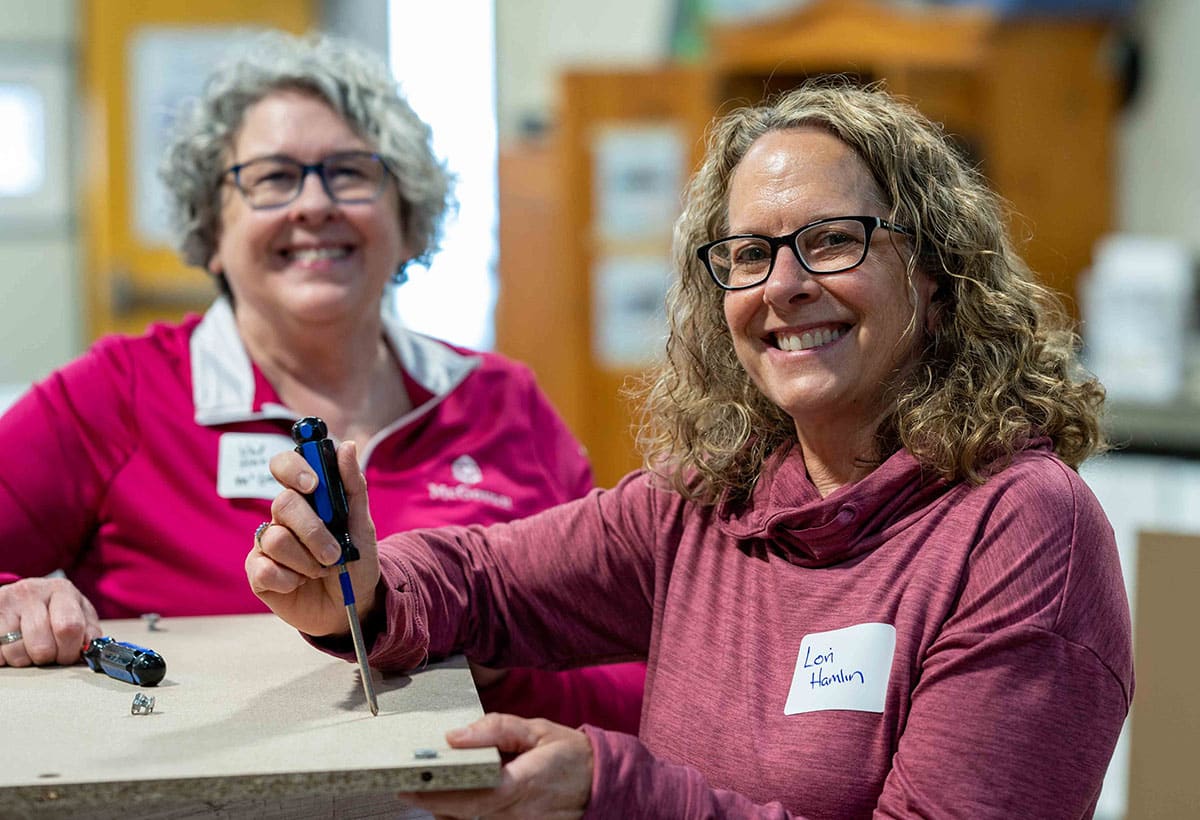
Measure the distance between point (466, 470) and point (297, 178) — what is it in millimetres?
512

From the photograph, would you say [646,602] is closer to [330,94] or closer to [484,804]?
[484,804]

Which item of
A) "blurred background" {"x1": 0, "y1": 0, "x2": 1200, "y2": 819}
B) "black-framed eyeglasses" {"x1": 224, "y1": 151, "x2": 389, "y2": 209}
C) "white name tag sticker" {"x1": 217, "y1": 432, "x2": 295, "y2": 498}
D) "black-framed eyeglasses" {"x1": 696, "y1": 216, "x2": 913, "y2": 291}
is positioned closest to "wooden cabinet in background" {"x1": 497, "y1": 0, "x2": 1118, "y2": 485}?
"blurred background" {"x1": 0, "y1": 0, "x2": 1200, "y2": 819}

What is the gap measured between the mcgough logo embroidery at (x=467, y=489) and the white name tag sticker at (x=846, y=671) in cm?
76

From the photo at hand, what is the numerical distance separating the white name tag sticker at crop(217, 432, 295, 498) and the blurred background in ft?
1.68

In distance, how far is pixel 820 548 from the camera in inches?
55.5

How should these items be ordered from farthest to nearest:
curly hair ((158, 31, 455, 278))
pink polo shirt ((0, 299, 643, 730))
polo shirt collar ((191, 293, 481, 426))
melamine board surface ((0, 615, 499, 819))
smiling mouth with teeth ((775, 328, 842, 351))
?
curly hair ((158, 31, 455, 278)) → polo shirt collar ((191, 293, 481, 426)) → pink polo shirt ((0, 299, 643, 730)) → smiling mouth with teeth ((775, 328, 842, 351)) → melamine board surface ((0, 615, 499, 819))

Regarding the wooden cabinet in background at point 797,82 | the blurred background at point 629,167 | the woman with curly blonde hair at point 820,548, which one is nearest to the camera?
the woman with curly blonde hair at point 820,548

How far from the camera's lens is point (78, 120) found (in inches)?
259

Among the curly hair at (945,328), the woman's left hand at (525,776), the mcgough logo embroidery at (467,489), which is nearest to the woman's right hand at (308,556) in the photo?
the woman's left hand at (525,776)

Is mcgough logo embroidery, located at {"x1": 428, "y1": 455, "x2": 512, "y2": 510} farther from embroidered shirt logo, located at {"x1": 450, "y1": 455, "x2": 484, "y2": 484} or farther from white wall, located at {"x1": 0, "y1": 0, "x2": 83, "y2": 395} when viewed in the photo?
white wall, located at {"x1": 0, "y1": 0, "x2": 83, "y2": 395}

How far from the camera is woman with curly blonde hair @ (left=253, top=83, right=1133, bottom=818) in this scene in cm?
122

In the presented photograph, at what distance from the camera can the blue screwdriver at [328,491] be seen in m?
1.30

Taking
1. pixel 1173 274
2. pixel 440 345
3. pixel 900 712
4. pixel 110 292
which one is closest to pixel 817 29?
pixel 1173 274

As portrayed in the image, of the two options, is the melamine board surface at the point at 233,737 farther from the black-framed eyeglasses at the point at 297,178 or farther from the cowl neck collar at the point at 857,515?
the black-framed eyeglasses at the point at 297,178
